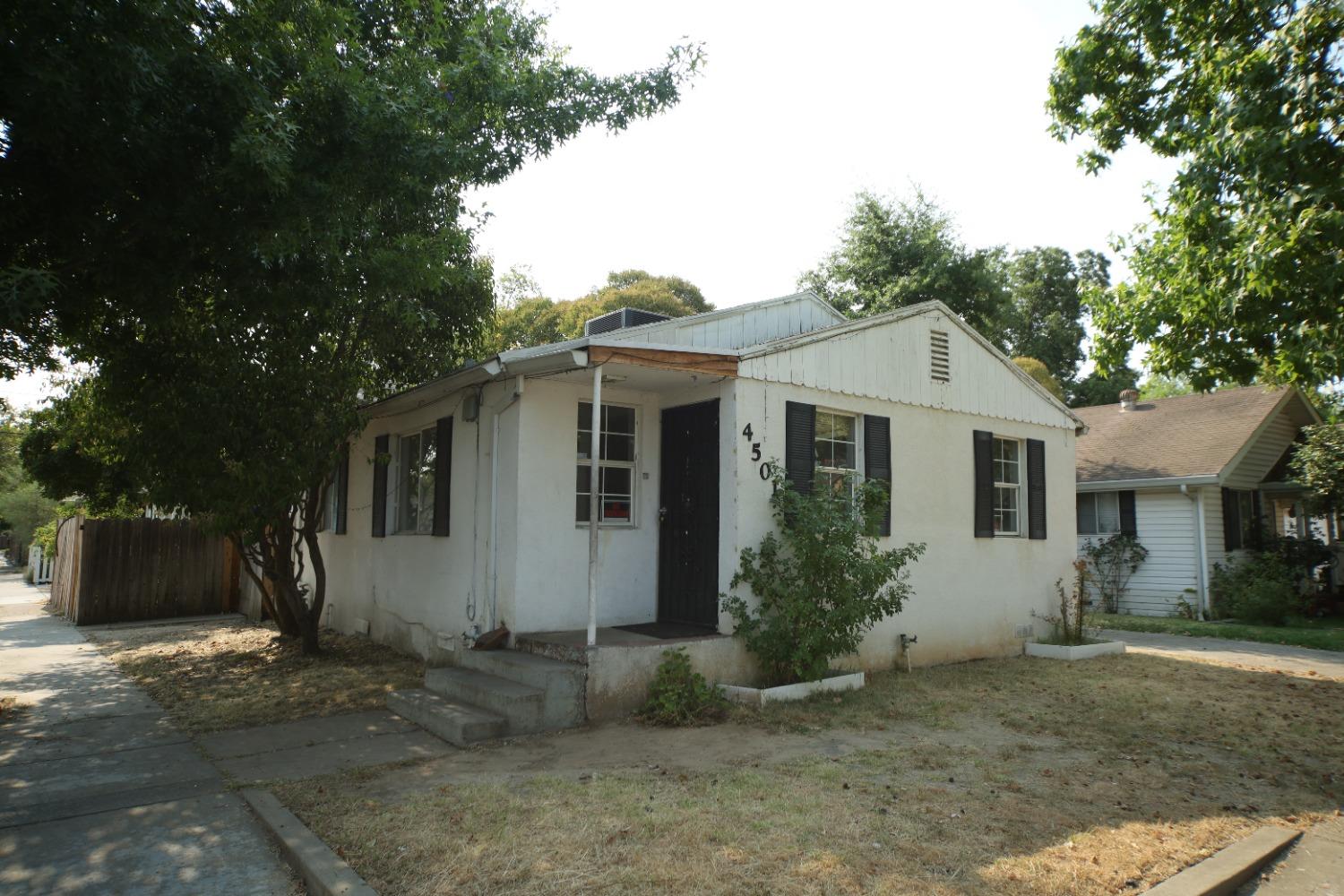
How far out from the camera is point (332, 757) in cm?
584

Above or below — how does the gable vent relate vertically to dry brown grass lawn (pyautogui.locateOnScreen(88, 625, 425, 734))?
above

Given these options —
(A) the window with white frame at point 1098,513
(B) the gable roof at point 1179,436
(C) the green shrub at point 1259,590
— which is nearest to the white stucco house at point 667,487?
(C) the green shrub at point 1259,590

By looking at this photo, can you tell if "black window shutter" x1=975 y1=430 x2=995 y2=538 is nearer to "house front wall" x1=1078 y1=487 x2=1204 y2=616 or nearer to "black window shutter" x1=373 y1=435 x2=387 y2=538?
"black window shutter" x1=373 y1=435 x2=387 y2=538

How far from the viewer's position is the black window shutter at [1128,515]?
16.8 meters

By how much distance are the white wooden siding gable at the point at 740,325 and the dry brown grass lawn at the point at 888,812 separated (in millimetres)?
4624

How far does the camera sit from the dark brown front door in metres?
8.12

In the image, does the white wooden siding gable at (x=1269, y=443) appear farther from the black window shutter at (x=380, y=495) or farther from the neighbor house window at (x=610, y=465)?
the black window shutter at (x=380, y=495)

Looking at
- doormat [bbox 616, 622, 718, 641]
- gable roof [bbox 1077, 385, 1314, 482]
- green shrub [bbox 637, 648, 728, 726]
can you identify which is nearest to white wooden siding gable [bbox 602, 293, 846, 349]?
doormat [bbox 616, 622, 718, 641]

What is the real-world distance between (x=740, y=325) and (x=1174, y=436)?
39.8ft

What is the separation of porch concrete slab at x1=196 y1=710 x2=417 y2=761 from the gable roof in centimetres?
1510

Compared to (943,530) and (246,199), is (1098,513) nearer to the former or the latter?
(943,530)

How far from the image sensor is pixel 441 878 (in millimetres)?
3787

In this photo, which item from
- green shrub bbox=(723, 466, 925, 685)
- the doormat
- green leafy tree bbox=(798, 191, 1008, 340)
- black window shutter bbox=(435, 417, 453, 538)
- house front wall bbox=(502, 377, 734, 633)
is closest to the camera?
green shrub bbox=(723, 466, 925, 685)

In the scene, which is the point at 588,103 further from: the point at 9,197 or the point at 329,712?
the point at 329,712
